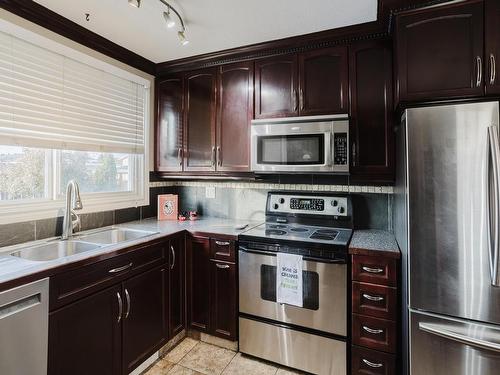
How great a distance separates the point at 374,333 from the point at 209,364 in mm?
1165

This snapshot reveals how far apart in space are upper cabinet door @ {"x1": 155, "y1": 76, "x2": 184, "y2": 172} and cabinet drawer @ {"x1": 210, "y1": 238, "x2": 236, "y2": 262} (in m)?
0.90

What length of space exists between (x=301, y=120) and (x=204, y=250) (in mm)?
1247

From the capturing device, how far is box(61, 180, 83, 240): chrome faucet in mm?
1935

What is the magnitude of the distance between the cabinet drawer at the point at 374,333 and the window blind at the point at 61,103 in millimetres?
2277

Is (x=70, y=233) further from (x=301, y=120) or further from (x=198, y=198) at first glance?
(x=301, y=120)

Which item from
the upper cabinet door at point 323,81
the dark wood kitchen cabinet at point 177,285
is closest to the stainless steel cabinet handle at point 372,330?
the dark wood kitchen cabinet at point 177,285

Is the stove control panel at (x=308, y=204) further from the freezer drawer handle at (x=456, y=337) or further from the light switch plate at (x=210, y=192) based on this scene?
the freezer drawer handle at (x=456, y=337)

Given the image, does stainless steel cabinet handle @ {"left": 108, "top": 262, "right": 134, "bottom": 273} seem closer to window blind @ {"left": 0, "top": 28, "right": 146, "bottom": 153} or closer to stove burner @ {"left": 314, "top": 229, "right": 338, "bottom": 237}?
window blind @ {"left": 0, "top": 28, "right": 146, "bottom": 153}

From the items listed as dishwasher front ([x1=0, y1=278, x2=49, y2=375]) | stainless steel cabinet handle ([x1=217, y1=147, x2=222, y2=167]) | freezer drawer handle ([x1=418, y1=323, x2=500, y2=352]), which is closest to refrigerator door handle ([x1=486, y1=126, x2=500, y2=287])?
freezer drawer handle ([x1=418, y1=323, x2=500, y2=352])

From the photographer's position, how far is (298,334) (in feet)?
6.38

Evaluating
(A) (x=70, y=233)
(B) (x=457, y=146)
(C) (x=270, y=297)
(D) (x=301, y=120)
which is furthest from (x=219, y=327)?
(B) (x=457, y=146)

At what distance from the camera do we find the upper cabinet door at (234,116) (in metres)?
2.46

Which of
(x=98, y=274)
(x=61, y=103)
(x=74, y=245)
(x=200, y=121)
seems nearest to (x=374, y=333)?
(x=98, y=274)

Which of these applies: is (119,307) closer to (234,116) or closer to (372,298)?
(372,298)
